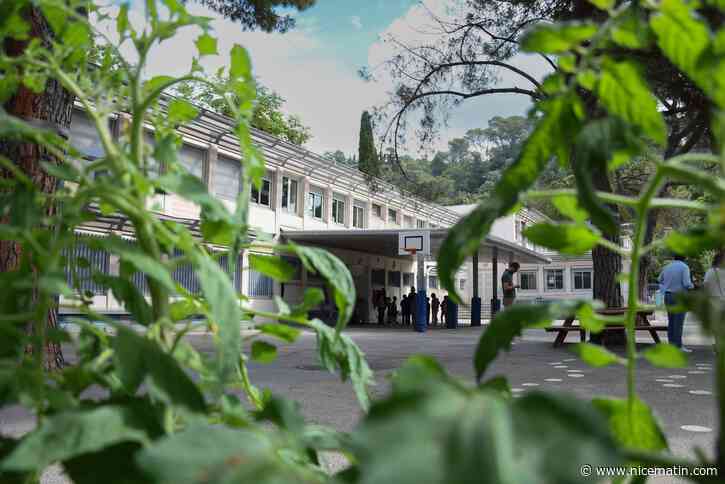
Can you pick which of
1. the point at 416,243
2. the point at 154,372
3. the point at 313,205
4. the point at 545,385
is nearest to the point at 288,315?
the point at 154,372

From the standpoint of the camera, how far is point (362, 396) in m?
0.66

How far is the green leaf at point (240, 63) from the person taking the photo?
58cm

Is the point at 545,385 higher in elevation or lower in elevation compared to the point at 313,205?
lower

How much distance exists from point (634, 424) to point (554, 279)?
52582mm

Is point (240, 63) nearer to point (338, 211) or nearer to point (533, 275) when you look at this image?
point (338, 211)

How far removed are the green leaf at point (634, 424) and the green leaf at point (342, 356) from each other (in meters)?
0.26

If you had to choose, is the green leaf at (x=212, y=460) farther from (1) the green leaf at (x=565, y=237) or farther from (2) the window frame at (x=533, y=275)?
(2) the window frame at (x=533, y=275)

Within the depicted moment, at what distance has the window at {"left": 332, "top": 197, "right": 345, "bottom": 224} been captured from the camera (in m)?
27.6

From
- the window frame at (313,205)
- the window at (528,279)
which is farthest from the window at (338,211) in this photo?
the window at (528,279)

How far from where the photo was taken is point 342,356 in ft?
2.34

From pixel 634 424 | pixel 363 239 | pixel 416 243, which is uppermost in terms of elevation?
pixel 363 239

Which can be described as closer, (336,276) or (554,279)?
(336,276)

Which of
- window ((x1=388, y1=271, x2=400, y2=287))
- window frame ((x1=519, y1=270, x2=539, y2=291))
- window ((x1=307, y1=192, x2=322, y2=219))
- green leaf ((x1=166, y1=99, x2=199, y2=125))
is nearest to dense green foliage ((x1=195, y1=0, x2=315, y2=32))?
green leaf ((x1=166, y1=99, x2=199, y2=125))

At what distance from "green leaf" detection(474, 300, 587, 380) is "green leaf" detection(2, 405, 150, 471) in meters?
0.23
